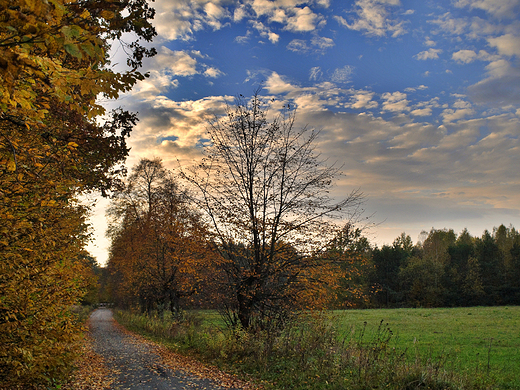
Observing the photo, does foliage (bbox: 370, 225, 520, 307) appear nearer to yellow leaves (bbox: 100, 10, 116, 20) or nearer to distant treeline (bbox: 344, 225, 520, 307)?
distant treeline (bbox: 344, 225, 520, 307)

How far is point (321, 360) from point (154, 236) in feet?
50.3

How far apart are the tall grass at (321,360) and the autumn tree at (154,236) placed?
2492mm

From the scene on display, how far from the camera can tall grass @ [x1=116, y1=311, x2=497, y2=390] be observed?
673cm

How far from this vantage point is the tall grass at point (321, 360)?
6.73 metres

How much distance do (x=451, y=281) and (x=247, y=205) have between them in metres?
53.4

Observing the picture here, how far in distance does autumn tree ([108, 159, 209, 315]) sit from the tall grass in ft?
8.18

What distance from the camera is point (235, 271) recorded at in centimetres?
1060

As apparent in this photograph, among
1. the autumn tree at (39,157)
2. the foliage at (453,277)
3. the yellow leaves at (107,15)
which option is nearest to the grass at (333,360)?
the autumn tree at (39,157)

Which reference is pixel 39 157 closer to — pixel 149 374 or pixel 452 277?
pixel 149 374

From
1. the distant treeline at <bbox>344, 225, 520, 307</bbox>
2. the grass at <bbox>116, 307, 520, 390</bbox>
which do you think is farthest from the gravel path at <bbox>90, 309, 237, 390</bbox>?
the distant treeline at <bbox>344, 225, 520, 307</bbox>

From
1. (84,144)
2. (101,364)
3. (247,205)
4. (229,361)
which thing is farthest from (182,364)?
(84,144)

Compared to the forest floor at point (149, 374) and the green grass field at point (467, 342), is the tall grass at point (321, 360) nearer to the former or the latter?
the forest floor at point (149, 374)

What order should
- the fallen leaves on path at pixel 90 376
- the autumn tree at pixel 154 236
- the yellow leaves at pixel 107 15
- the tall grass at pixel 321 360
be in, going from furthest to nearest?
the autumn tree at pixel 154 236, the fallen leaves on path at pixel 90 376, the tall grass at pixel 321 360, the yellow leaves at pixel 107 15

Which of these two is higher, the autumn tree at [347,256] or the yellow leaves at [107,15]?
the yellow leaves at [107,15]
